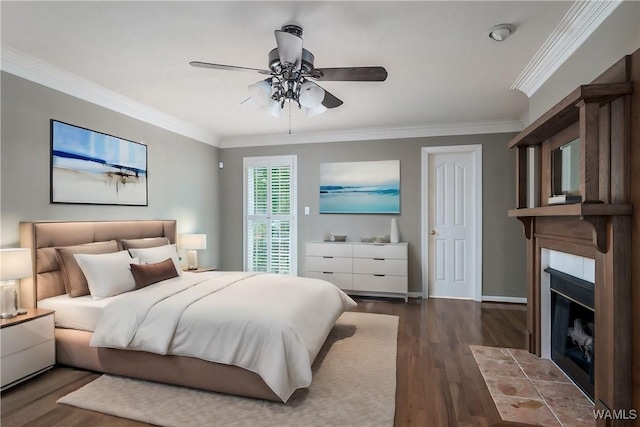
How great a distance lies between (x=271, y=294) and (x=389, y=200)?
9.57ft

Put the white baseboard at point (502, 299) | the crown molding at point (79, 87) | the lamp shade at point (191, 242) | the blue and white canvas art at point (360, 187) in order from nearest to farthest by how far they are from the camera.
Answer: the crown molding at point (79, 87), the lamp shade at point (191, 242), the white baseboard at point (502, 299), the blue and white canvas art at point (360, 187)

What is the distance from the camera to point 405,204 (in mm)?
5051

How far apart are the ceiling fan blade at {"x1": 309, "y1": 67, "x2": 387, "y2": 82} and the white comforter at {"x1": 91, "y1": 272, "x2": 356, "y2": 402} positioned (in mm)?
1680

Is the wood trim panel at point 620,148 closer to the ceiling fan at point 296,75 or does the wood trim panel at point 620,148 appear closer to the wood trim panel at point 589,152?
the wood trim panel at point 589,152

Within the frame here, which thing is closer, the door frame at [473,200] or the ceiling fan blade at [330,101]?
the ceiling fan blade at [330,101]

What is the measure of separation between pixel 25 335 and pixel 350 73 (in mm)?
3020

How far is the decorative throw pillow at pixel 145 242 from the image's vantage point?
358cm

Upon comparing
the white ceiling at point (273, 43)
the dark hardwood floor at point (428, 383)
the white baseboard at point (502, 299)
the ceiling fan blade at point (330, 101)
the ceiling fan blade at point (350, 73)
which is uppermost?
the white ceiling at point (273, 43)

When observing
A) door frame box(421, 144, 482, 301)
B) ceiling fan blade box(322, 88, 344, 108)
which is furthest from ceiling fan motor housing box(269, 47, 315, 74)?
door frame box(421, 144, 482, 301)

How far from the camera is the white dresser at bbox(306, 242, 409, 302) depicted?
473 cm

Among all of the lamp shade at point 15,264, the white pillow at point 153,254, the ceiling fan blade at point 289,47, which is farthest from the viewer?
the white pillow at point 153,254

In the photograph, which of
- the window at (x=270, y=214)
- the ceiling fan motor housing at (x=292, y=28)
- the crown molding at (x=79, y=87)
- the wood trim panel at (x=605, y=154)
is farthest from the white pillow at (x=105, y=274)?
the wood trim panel at (x=605, y=154)

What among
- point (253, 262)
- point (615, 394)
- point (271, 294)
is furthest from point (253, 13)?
point (253, 262)

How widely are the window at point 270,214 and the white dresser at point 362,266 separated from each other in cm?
63
